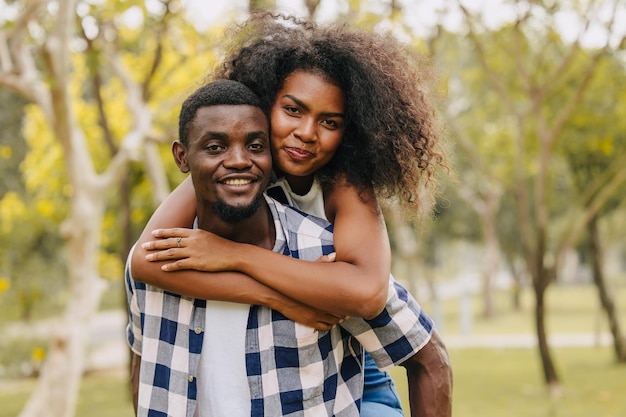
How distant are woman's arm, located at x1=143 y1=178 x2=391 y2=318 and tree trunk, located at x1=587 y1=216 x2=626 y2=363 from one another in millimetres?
11543

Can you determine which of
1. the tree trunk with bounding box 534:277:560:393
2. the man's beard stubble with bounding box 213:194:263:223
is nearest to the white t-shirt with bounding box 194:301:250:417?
the man's beard stubble with bounding box 213:194:263:223

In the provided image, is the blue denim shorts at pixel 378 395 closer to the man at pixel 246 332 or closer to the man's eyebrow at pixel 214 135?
the man at pixel 246 332

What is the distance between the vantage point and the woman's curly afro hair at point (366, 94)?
7.61ft

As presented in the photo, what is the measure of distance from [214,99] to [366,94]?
46 cm

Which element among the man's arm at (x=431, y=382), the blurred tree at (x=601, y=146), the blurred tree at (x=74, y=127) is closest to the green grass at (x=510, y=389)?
the blurred tree at (x=601, y=146)

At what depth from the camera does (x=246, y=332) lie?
2135mm

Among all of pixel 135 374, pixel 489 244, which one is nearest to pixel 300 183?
pixel 135 374

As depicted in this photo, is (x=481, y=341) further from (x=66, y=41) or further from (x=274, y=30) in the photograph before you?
(x=274, y=30)

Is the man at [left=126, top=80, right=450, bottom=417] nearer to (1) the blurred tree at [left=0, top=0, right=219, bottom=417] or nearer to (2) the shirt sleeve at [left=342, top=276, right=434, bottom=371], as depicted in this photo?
(2) the shirt sleeve at [left=342, top=276, right=434, bottom=371]

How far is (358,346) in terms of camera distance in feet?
7.66

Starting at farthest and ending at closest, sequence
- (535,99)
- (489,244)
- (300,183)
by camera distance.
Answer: (489,244), (535,99), (300,183)

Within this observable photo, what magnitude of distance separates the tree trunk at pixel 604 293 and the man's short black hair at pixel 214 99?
38.5 feet

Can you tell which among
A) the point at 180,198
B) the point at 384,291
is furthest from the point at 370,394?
the point at 180,198

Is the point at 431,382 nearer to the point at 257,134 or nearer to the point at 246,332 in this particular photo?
the point at 246,332
